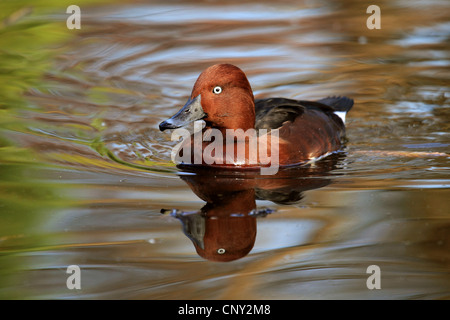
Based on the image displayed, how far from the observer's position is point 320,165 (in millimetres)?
6574

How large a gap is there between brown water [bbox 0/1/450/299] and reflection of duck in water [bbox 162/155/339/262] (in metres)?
0.02

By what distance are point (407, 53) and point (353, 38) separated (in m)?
0.95

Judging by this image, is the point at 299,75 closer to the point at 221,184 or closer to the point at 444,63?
the point at 444,63

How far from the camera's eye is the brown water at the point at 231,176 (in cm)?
428

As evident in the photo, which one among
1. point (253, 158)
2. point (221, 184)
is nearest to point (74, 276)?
point (221, 184)

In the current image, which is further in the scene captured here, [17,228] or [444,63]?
[444,63]

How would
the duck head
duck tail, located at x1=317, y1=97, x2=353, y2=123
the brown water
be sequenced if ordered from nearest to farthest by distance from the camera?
the brown water → the duck head → duck tail, located at x1=317, y1=97, x2=353, y2=123

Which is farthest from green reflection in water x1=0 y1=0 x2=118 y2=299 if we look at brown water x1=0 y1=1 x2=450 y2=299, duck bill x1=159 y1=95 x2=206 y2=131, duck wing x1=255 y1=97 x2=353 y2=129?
duck wing x1=255 y1=97 x2=353 y2=129

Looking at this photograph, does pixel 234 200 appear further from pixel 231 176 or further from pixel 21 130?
pixel 21 130

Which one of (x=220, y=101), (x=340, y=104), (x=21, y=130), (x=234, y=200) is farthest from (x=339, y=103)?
(x=21, y=130)

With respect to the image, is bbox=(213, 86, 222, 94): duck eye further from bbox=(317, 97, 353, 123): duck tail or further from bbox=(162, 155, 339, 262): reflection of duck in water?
bbox=(317, 97, 353, 123): duck tail

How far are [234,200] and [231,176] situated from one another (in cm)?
73

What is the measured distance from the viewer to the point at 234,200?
5.37 meters

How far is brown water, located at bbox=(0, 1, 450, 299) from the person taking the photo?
14.0 ft
